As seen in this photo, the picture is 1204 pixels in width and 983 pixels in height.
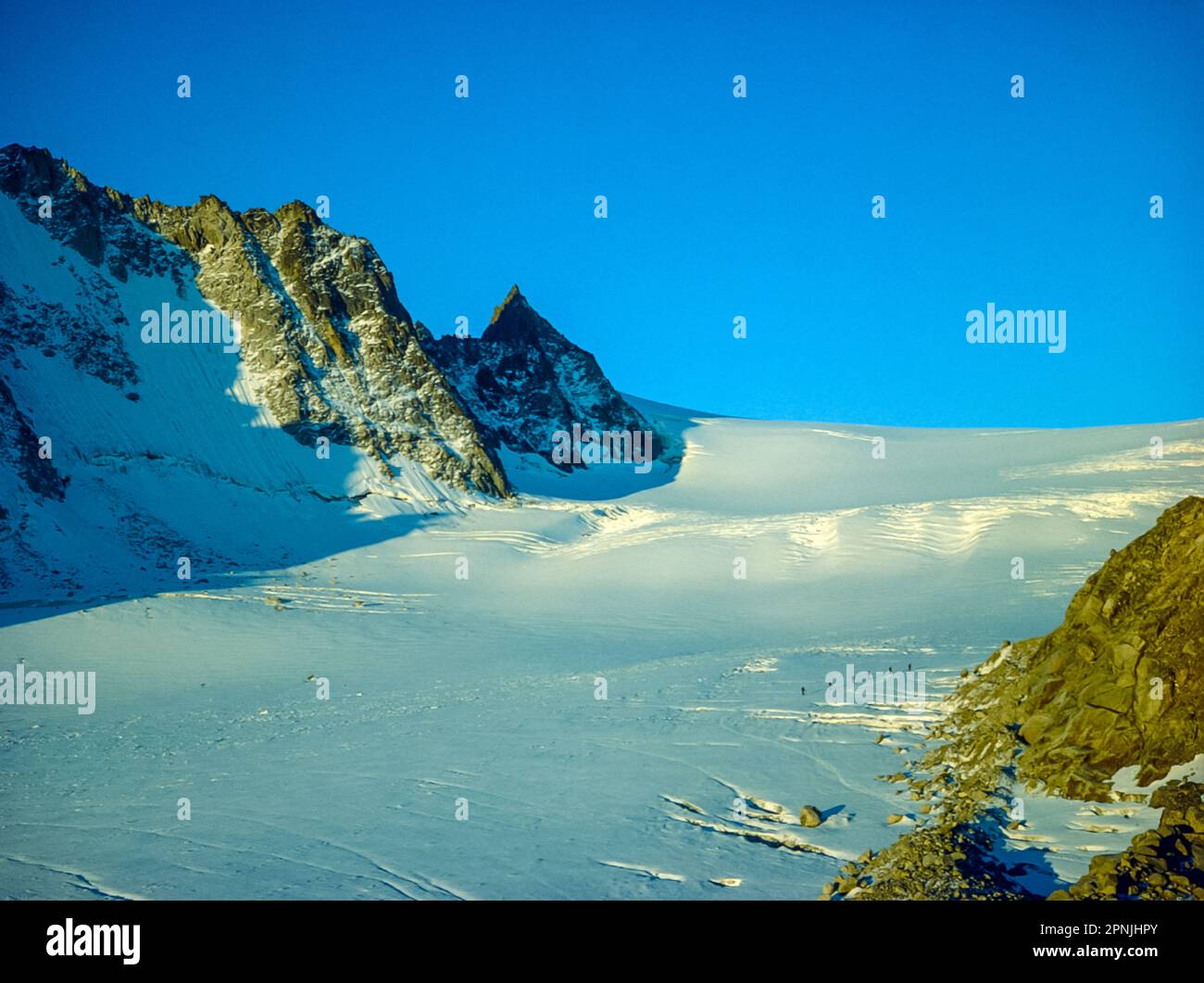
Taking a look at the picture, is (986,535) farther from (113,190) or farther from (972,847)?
(113,190)

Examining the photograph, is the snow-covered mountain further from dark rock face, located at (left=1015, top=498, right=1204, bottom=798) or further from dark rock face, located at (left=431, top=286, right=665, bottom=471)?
dark rock face, located at (left=1015, top=498, right=1204, bottom=798)

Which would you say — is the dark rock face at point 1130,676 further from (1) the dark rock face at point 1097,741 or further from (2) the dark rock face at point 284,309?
(2) the dark rock face at point 284,309

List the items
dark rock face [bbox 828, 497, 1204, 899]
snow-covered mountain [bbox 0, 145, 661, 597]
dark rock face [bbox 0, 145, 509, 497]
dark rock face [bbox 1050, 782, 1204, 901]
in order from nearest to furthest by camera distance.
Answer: dark rock face [bbox 1050, 782, 1204, 901] < dark rock face [bbox 828, 497, 1204, 899] < snow-covered mountain [bbox 0, 145, 661, 597] < dark rock face [bbox 0, 145, 509, 497]

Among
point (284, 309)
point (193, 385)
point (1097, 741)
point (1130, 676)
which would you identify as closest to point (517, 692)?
point (1097, 741)

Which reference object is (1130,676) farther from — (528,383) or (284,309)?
(528,383)

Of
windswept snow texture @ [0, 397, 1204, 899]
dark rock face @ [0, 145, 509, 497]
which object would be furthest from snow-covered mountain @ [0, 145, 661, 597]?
windswept snow texture @ [0, 397, 1204, 899]

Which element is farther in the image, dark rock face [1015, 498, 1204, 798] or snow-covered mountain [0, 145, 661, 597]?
snow-covered mountain [0, 145, 661, 597]

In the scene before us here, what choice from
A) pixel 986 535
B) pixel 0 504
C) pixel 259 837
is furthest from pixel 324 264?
pixel 259 837
